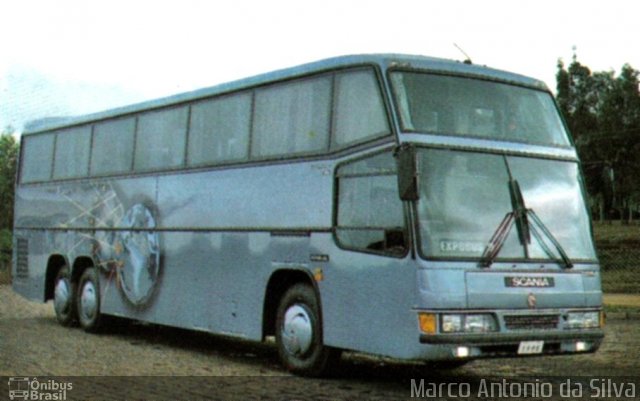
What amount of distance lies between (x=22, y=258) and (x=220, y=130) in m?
8.14

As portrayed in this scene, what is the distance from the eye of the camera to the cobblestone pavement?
34.3 ft

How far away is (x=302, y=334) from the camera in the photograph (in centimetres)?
1188

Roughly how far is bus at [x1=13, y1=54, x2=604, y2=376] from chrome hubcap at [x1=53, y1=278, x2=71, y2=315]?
3847 mm

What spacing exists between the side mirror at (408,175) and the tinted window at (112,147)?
7792mm

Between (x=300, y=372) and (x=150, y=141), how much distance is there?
5.88m

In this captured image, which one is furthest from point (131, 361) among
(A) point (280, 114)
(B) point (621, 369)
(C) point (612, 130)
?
(C) point (612, 130)

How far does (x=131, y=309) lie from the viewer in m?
16.3

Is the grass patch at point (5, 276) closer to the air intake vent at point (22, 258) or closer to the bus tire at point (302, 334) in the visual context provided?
the air intake vent at point (22, 258)

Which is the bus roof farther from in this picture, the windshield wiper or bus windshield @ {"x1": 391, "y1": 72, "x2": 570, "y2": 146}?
the windshield wiper

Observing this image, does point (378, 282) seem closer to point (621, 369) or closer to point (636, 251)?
point (621, 369)

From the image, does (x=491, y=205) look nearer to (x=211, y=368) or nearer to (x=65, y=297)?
(x=211, y=368)

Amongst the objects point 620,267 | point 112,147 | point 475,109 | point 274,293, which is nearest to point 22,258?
point 112,147

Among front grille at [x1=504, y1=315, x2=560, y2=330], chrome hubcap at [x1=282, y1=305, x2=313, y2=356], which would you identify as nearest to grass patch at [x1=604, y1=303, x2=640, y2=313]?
chrome hubcap at [x1=282, y1=305, x2=313, y2=356]

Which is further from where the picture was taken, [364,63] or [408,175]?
[364,63]
